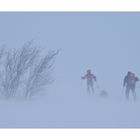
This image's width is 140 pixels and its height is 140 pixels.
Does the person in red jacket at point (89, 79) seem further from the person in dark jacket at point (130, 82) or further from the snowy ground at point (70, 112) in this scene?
the person in dark jacket at point (130, 82)

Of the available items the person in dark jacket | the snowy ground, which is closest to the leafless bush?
the snowy ground

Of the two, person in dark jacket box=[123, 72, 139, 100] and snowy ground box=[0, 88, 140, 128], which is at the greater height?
person in dark jacket box=[123, 72, 139, 100]

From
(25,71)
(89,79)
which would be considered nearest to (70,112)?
(89,79)

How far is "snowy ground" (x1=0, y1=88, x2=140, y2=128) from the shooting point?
554 centimetres

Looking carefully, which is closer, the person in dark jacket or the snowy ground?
the snowy ground

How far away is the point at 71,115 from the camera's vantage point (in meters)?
5.60

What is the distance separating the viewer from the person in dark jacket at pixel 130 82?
18.7 feet

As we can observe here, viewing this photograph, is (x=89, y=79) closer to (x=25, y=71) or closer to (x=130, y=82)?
(x=130, y=82)

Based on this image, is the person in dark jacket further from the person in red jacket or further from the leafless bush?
the leafless bush

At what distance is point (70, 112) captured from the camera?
5.62 meters

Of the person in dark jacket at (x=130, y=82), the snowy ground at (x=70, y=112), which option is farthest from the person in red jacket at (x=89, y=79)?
the person in dark jacket at (x=130, y=82)

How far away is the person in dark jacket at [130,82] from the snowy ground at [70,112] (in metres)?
0.12

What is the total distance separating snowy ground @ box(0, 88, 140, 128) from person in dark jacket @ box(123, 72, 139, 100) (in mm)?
122

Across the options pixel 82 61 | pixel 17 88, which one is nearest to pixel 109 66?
pixel 82 61
